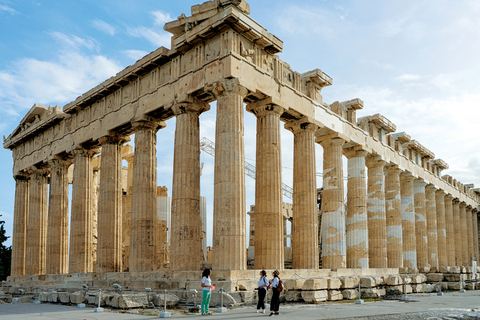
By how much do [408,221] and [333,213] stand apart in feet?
46.1

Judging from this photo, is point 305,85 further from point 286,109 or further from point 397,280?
point 397,280

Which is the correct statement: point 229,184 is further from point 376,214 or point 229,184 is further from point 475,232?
point 475,232

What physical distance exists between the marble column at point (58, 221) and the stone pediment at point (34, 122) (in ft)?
9.73

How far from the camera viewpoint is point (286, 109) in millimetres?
25984

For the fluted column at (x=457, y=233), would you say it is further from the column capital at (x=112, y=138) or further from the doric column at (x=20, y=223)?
the doric column at (x=20, y=223)

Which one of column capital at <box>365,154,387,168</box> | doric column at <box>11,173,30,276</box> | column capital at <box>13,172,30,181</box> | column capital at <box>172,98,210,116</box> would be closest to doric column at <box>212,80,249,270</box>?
column capital at <box>172,98,210,116</box>

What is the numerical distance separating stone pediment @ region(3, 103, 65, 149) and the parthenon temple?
0.12m

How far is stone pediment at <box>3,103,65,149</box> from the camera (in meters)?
35.8

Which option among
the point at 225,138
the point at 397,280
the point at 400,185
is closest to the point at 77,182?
the point at 225,138

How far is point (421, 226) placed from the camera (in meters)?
43.8

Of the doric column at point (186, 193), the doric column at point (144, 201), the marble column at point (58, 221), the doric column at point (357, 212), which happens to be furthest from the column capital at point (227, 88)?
the marble column at point (58, 221)

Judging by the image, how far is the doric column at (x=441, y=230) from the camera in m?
47.5

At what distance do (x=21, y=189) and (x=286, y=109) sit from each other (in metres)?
25.3

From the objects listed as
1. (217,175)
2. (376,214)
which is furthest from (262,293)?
(376,214)
